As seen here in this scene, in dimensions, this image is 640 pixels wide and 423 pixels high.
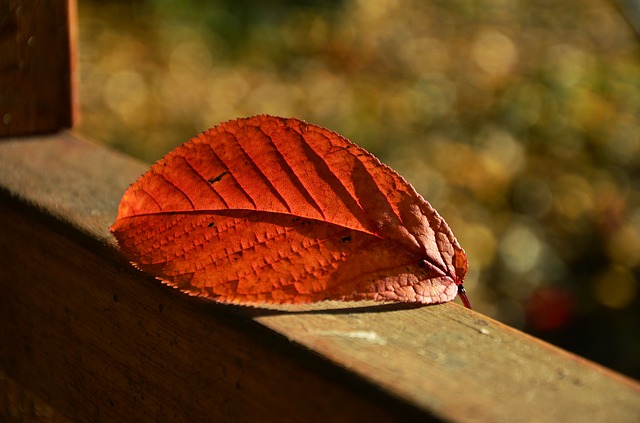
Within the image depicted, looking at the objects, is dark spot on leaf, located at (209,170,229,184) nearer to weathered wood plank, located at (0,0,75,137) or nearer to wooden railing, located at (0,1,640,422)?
wooden railing, located at (0,1,640,422)

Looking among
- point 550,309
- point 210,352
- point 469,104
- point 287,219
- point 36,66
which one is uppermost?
point 469,104

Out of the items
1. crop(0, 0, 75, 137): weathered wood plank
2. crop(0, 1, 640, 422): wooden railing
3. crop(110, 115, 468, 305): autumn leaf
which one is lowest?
crop(0, 1, 640, 422): wooden railing

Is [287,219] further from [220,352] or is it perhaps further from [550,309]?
[550,309]

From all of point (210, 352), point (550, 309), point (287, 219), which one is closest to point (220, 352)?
point (210, 352)

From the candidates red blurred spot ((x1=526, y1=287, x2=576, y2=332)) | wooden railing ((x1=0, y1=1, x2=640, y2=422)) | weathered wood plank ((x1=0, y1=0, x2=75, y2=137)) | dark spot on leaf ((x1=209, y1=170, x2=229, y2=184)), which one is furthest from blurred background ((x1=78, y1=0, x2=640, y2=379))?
dark spot on leaf ((x1=209, y1=170, x2=229, y2=184))

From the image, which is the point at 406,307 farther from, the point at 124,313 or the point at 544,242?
the point at 544,242

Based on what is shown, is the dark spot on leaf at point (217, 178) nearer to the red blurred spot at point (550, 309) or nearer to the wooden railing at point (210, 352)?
the wooden railing at point (210, 352)

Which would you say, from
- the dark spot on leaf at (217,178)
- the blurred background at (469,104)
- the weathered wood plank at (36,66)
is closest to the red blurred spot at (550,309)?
the blurred background at (469,104)

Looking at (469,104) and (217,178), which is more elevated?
(469,104)
